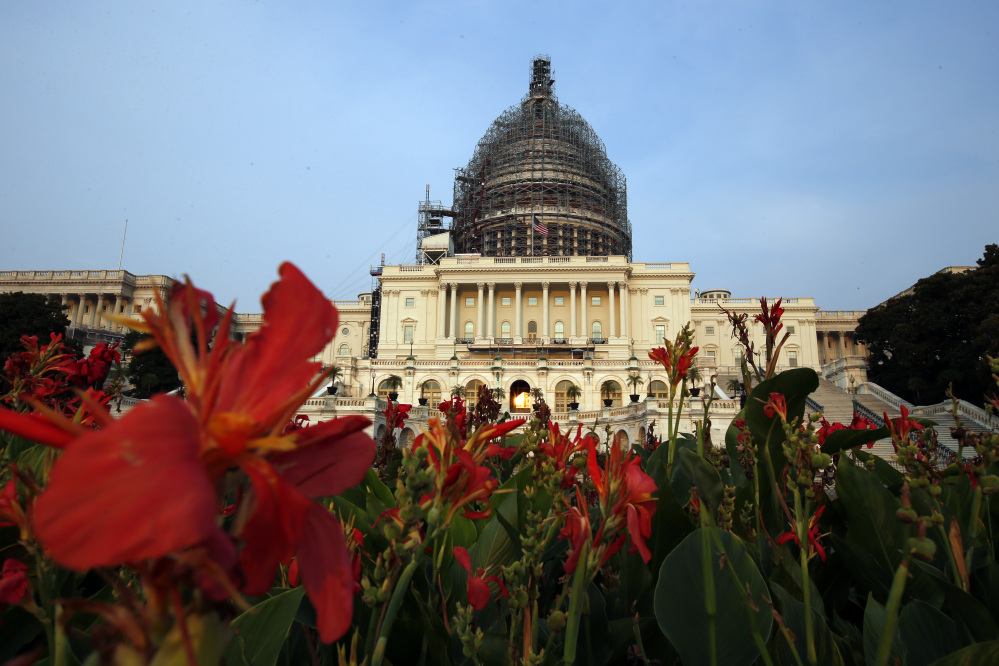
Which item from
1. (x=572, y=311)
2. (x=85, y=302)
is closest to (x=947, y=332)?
(x=572, y=311)

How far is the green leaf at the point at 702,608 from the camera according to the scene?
47.6 inches

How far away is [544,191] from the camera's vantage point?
59.7m

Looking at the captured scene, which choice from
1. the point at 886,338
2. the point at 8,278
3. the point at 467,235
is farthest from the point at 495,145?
the point at 8,278

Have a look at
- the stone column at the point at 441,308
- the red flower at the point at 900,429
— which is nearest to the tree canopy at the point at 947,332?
the red flower at the point at 900,429

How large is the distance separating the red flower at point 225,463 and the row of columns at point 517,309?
4776cm

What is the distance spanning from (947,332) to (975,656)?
34.7 meters

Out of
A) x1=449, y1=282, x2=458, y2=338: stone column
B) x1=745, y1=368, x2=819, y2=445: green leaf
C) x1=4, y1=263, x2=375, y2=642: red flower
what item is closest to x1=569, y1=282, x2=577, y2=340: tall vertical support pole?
x1=449, y1=282, x2=458, y2=338: stone column

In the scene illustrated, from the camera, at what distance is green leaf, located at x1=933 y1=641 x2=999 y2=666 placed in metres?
0.96

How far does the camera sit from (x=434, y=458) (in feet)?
4.07

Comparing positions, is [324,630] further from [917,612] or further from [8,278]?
[8,278]

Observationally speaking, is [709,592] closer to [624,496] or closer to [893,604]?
[624,496]

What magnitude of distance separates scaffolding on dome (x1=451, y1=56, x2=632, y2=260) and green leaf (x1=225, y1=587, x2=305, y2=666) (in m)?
55.8

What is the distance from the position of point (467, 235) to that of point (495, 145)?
10.0 meters

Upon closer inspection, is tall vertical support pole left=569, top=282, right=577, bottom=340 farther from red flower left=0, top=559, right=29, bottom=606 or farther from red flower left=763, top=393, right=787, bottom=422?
red flower left=0, top=559, right=29, bottom=606
